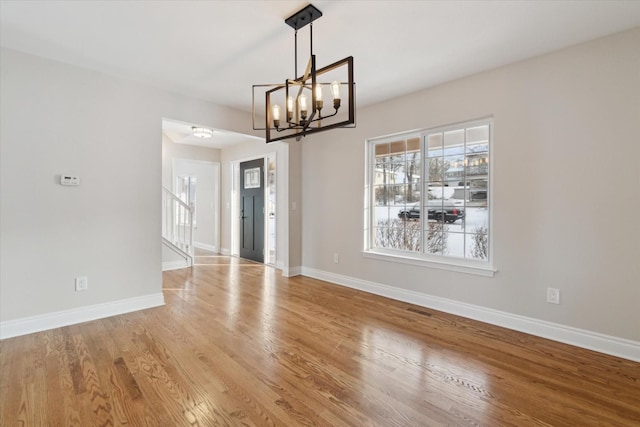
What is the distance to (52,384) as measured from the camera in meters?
1.89

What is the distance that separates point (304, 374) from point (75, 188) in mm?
2815

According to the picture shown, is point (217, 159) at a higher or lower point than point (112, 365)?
higher

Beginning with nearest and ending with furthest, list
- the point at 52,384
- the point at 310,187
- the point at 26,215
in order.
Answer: the point at 52,384
the point at 26,215
the point at 310,187

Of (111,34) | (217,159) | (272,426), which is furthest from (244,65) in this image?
(217,159)

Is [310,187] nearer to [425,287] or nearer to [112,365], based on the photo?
[425,287]

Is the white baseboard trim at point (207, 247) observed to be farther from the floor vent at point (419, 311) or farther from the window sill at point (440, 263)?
the floor vent at point (419, 311)

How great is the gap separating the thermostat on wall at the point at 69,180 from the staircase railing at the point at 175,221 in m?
2.38

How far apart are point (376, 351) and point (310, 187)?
297 cm

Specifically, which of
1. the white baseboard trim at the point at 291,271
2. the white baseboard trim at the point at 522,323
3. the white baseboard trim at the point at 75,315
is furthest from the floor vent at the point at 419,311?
the white baseboard trim at the point at 75,315

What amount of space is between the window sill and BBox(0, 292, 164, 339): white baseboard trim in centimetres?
272

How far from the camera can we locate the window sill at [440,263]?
2990 mm

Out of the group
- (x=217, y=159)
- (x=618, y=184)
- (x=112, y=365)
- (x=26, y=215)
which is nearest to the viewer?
(x=112, y=365)

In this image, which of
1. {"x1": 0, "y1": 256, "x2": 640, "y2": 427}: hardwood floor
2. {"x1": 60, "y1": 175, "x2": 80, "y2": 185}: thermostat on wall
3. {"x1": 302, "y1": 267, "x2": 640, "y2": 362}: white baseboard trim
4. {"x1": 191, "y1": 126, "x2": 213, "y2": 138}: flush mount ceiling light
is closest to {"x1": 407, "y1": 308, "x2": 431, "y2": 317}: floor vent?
{"x1": 0, "y1": 256, "x2": 640, "y2": 427}: hardwood floor

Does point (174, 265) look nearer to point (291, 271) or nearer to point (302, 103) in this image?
point (291, 271)
